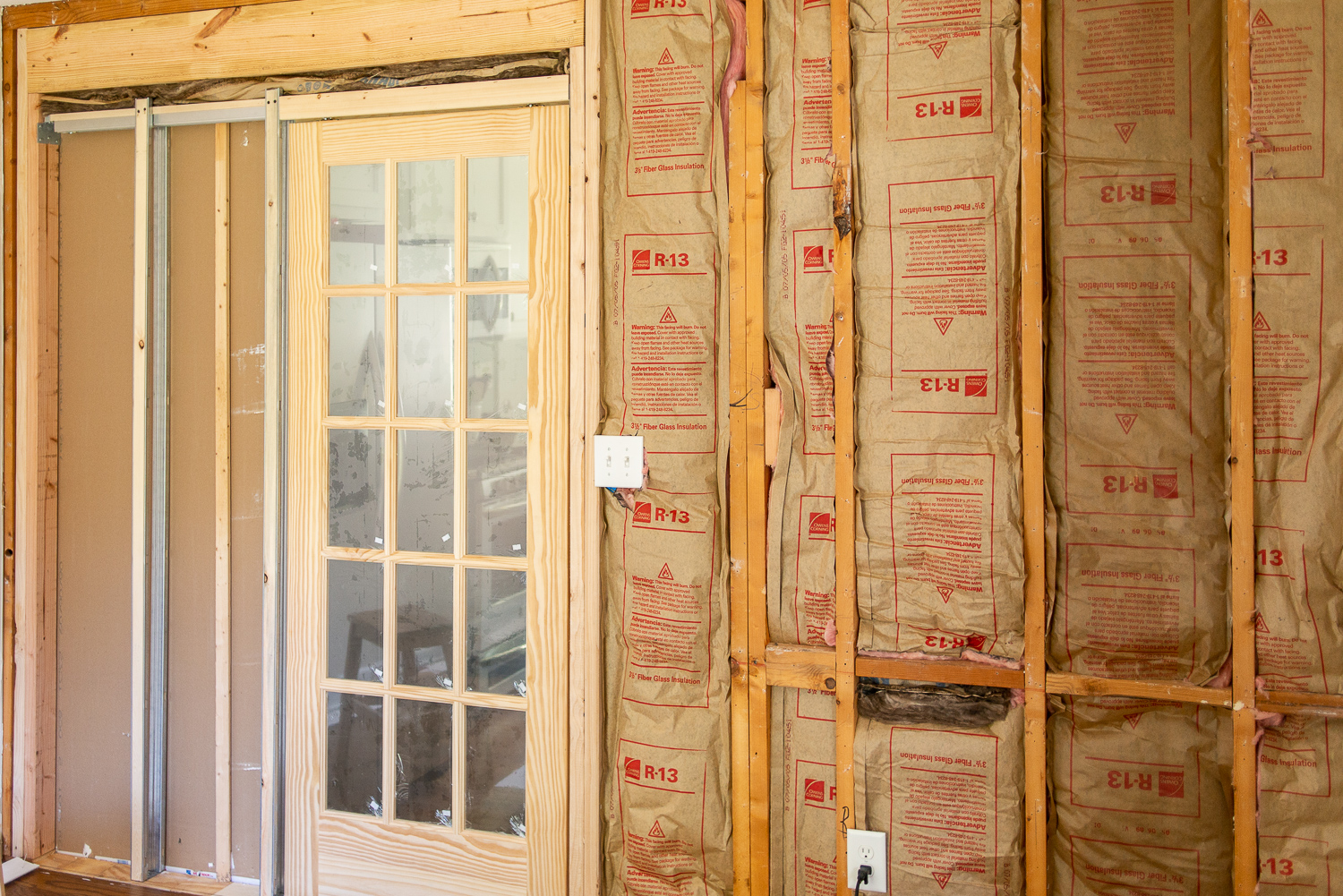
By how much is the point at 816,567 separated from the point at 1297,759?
107 centimetres

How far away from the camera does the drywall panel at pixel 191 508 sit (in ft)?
7.46

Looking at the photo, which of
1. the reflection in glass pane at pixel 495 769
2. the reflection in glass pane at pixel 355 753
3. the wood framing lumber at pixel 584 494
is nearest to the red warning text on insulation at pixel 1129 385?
the wood framing lumber at pixel 584 494

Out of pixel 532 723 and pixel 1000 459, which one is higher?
pixel 1000 459

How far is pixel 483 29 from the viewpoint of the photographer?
2.02 m

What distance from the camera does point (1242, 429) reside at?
62.9 inches

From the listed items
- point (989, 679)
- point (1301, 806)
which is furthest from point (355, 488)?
point (1301, 806)

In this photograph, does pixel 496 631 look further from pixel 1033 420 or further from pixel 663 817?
pixel 1033 420

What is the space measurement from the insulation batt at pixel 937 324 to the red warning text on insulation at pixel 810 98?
3.0 inches

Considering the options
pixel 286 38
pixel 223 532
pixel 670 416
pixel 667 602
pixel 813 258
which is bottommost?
pixel 667 602

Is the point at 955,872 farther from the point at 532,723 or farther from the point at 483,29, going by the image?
the point at 483,29

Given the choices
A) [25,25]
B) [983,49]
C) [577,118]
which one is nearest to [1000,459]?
[983,49]

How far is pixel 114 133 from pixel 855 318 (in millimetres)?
2273

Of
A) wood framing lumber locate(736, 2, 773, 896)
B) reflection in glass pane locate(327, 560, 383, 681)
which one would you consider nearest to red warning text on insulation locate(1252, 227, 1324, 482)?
wood framing lumber locate(736, 2, 773, 896)

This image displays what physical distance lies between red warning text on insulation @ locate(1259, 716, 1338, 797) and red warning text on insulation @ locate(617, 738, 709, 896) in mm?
1221
